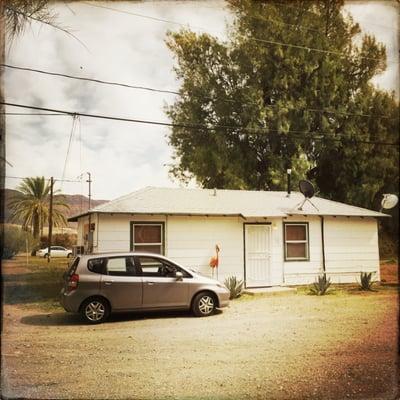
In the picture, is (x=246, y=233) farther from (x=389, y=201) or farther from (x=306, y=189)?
(x=389, y=201)

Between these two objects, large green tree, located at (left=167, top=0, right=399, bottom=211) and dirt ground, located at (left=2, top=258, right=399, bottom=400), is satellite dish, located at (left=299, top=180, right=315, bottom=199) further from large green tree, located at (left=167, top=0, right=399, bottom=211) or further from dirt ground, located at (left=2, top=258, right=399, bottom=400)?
dirt ground, located at (left=2, top=258, right=399, bottom=400)

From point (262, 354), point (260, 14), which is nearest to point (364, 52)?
point (260, 14)

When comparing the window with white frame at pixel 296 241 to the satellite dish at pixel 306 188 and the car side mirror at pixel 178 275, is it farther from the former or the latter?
the car side mirror at pixel 178 275

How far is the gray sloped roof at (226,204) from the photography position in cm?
791

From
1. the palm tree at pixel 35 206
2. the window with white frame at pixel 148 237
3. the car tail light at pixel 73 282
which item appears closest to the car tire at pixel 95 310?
the car tail light at pixel 73 282

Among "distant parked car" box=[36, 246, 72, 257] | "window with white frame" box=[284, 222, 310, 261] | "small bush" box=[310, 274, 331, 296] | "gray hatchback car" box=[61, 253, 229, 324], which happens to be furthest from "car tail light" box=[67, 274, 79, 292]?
"window with white frame" box=[284, 222, 310, 261]

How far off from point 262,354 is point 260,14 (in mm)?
4818

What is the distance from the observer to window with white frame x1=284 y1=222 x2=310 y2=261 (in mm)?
10266

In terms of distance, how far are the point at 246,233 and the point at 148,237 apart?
298 centimetres

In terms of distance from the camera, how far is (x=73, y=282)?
7.35 metres

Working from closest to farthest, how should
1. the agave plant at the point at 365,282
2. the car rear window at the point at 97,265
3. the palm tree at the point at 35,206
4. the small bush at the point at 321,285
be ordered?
the palm tree at the point at 35,206 → the car rear window at the point at 97,265 → the small bush at the point at 321,285 → the agave plant at the point at 365,282

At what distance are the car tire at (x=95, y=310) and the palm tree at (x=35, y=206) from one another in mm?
2708

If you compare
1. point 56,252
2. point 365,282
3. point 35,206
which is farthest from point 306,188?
point 35,206

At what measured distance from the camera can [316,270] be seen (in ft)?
30.7
